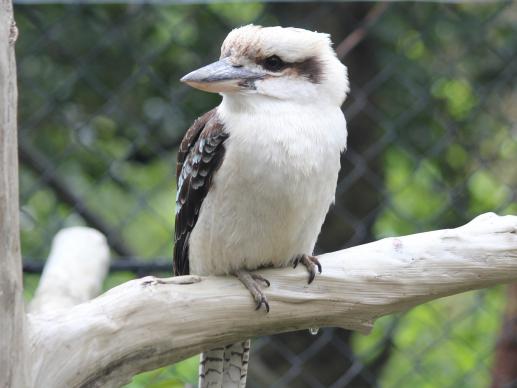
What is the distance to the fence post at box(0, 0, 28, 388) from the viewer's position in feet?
5.83

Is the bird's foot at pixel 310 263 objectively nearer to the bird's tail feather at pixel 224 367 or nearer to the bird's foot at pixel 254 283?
the bird's foot at pixel 254 283

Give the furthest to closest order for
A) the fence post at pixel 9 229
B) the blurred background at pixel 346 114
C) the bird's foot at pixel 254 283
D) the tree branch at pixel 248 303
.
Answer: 1. the blurred background at pixel 346 114
2. the bird's foot at pixel 254 283
3. the tree branch at pixel 248 303
4. the fence post at pixel 9 229

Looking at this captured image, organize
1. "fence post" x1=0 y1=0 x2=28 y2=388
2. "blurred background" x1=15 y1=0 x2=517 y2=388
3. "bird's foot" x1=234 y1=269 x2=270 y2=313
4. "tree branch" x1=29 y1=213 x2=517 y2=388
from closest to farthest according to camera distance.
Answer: "fence post" x1=0 y1=0 x2=28 y2=388, "tree branch" x1=29 y1=213 x2=517 y2=388, "bird's foot" x1=234 y1=269 x2=270 y2=313, "blurred background" x1=15 y1=0 x2=517 y2=388

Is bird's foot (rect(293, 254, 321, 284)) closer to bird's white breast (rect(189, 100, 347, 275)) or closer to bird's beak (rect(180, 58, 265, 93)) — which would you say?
bird's white breast (rect(189, 100, 347, 275))

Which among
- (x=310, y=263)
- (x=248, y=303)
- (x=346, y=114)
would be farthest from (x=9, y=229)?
(x=346, y=114)

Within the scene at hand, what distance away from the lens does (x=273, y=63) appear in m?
2.37

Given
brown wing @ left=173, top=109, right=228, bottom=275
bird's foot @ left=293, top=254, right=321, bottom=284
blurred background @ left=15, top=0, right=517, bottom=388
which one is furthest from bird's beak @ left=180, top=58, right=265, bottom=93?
blurred background @ left=15, top=0, right=517, bottom=388

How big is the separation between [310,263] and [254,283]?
5.5 inches

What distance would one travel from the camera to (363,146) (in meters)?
3.78

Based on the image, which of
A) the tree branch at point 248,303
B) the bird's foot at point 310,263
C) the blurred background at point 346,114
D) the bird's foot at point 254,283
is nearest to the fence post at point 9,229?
the tree branch at point 248,303

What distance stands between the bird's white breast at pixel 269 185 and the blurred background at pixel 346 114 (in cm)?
112

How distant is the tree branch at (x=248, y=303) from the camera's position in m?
2.01

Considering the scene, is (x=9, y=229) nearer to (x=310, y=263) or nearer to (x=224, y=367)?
(x=310, y=263)

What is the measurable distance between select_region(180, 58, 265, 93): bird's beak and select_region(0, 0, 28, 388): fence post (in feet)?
1.83
